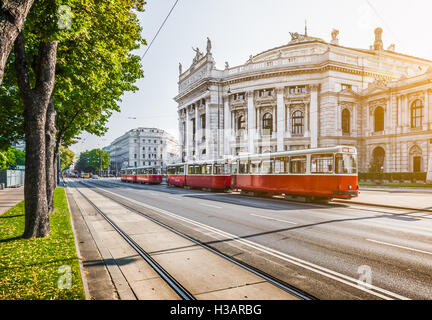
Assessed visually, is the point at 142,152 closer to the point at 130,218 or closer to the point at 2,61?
the point at 130,218

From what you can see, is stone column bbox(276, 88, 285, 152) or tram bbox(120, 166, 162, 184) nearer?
stone column bbox(276, 88, 285, 152)

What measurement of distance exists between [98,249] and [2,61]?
5.19m

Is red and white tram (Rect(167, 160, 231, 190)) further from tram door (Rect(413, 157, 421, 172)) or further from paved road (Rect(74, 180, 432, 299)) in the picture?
tram door (Rect(413, 157, 421, 172))

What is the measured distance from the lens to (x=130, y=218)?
40.2ft

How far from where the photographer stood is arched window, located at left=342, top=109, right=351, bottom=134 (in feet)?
145

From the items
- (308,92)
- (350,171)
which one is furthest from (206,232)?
(308,92)

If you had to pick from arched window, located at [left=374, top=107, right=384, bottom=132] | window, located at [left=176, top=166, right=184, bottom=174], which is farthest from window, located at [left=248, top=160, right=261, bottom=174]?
arched window, located at [left=374, top=107, right=384, bottom=132]

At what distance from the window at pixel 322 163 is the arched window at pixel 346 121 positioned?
30203 mm

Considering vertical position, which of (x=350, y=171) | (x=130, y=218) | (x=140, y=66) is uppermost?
(x=140, y=66)

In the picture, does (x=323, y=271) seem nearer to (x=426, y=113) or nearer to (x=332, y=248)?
(x=332, y=248)

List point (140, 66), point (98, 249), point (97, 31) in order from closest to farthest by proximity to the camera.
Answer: point (98, 249), point (97, 31), point (140, 66)

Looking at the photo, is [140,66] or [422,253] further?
[140,66]

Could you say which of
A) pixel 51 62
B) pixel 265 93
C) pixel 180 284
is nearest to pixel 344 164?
pixel 180 284

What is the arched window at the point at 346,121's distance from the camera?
44219mm
